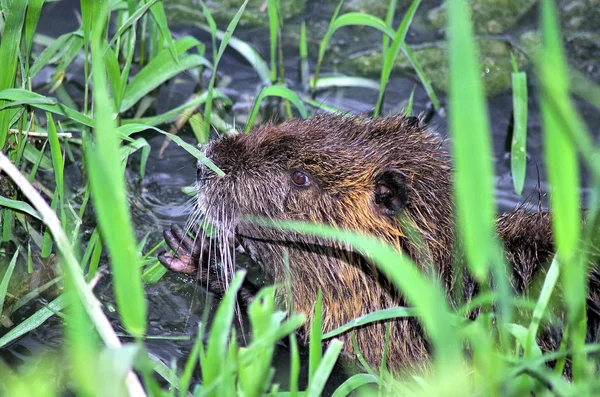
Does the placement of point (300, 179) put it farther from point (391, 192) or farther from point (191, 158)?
point (191, 158)

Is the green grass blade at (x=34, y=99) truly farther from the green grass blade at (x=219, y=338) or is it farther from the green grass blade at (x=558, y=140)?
the green grass blade at (x=558, y=140)

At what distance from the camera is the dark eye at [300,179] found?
2.77 m

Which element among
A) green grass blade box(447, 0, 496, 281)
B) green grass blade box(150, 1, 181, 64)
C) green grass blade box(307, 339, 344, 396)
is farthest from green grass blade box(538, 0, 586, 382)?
green grass blade box(150, 1, 181, 64)

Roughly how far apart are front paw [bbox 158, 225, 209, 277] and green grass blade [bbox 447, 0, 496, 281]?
1642 millimetres

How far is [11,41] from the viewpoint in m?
2.65

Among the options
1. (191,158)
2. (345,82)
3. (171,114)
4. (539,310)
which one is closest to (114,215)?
(539,310)

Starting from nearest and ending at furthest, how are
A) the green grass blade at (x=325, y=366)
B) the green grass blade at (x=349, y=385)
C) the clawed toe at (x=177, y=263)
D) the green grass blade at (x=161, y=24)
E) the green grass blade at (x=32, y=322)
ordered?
the green grass blade at (x=325, y=366) < the green grass blade at (x=349, y=385) < the green grass blade at (x=32, y=322) < the clawed toe at (x=177, y=263) < the green grass blade at (x=161, y=24)

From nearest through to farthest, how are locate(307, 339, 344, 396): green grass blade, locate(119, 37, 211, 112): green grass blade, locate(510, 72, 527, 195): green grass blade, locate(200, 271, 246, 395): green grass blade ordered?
locate(200, 271, 246, 395): green grass blade < locate(307, 339, 344, 396): green grass blade < locate(119, 37, 211, 112): green grass blade < locate(510, 72, 527, 195): green grass blade

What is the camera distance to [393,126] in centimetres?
290

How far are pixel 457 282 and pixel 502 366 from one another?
0.73m

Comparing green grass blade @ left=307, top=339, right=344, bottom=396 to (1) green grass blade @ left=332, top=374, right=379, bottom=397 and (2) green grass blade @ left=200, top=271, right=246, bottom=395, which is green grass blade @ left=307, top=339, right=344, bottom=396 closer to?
(2) green grass blade @ left=200, top=271, right=246, bottom=395

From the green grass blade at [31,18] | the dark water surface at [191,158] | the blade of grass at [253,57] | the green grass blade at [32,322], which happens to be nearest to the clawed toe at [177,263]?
the dark water surface at [191,158]

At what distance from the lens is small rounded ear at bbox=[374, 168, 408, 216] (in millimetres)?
2621

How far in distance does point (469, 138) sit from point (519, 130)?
98.1 inches
